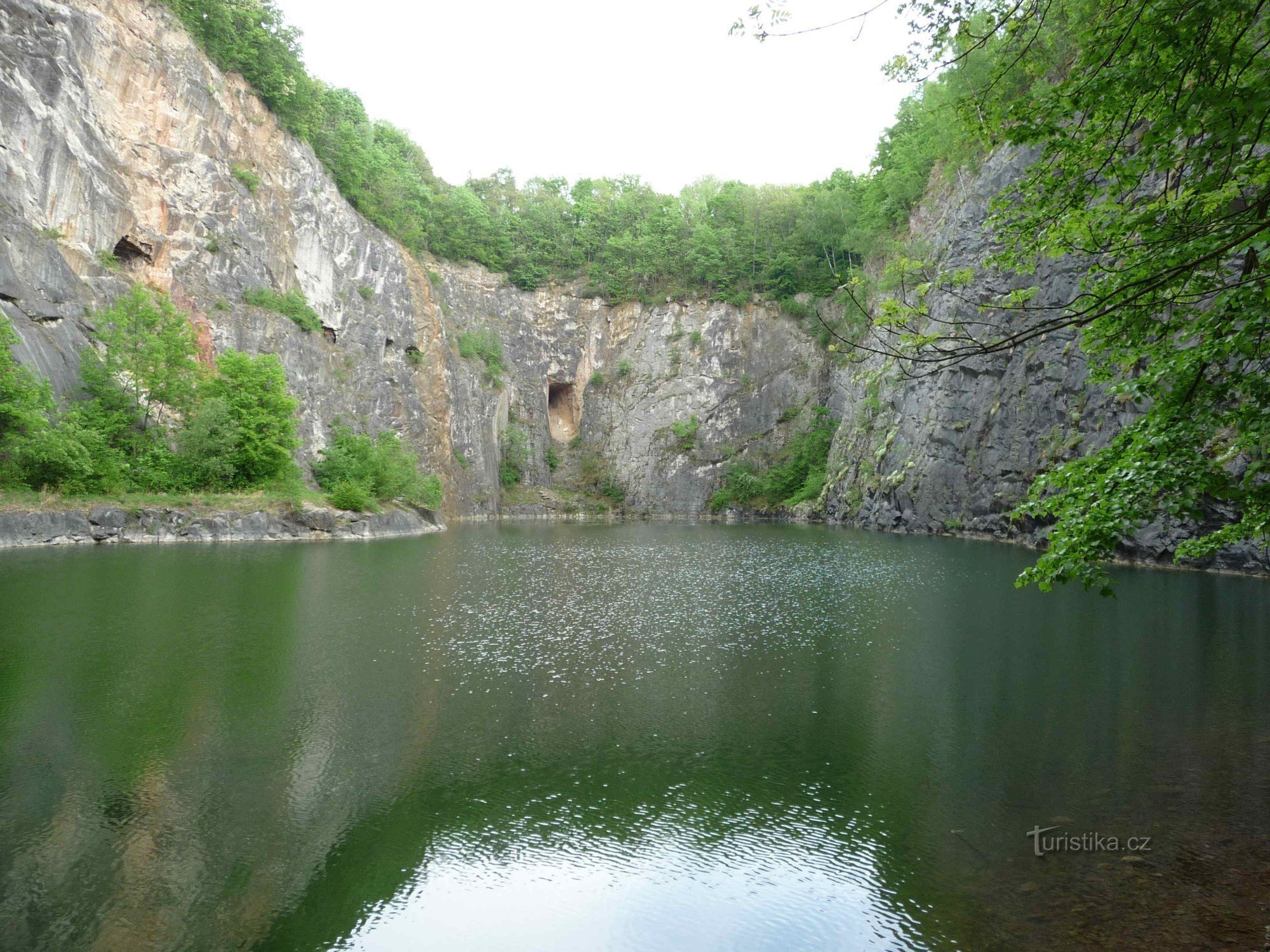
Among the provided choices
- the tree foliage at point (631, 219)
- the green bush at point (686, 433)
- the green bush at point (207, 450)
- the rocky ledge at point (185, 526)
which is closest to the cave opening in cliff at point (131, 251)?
the green bush at point (207, 450)

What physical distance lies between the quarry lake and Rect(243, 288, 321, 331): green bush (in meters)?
27.5

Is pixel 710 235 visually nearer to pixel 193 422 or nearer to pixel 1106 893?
pixel 193 422

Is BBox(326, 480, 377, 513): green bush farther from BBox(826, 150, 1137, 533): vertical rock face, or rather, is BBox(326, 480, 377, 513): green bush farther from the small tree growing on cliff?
BBox(826, 150, 1137, 533): vertical rock face

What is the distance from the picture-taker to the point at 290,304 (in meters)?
40.4

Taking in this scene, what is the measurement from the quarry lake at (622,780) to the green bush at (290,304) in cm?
2755

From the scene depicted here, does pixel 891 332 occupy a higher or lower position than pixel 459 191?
lower

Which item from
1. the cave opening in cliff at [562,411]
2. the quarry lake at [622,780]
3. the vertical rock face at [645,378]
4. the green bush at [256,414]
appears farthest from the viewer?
the cave opening in cliff at [562,411]

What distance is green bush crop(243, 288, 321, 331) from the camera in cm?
3834

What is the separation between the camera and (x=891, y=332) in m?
5.08

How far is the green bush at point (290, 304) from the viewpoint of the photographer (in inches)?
1510

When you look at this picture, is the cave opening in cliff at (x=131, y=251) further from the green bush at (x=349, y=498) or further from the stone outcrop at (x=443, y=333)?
the green bush at (x=349, y=498)

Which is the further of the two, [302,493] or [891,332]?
[302,493]

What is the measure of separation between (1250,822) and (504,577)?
16.9 m

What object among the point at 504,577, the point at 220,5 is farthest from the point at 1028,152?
the point at 220,5
